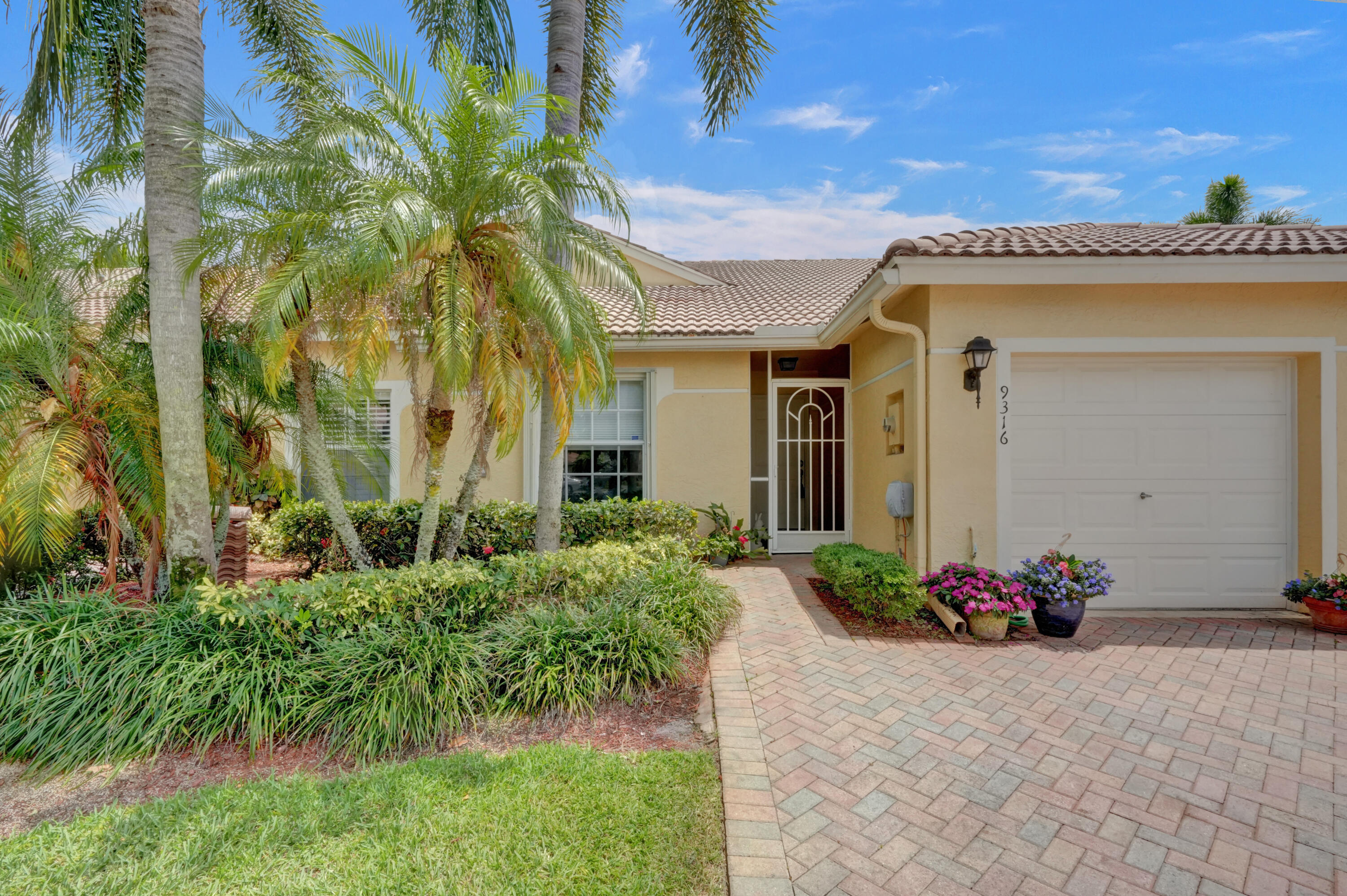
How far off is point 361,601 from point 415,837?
6.42ft

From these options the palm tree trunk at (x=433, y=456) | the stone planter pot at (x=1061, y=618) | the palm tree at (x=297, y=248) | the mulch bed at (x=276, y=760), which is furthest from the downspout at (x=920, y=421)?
the palm tree at (x=297, y=248)

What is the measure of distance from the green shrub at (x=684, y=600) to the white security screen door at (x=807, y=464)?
4.14m

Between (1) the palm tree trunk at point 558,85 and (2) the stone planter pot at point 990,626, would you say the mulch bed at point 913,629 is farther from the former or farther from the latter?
(1) the palm tree trunk at point 558,85

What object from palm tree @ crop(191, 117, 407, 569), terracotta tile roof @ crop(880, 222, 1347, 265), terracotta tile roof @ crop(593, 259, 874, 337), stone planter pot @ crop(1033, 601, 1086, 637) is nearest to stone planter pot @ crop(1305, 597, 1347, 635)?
stone planter pot @ crop(1033, 601, 1086, 637)

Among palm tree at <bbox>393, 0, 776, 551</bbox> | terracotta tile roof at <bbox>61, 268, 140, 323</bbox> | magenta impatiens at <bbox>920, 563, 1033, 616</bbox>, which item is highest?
palm tree at <bbox>393, 0, 776, 551</bbox>

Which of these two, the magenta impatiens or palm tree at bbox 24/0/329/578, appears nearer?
palm tree at bbox 24/0/329/578

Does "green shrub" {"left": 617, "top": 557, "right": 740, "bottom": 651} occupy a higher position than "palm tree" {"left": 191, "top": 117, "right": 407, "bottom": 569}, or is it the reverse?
"palm tree" {"left": 191, "top": 117, "right": 407, "bottom": 569}

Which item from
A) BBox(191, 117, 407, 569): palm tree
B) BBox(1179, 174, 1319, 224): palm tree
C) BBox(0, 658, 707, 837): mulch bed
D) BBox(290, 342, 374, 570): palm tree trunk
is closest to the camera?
BBox(0, 658, 707, 837): mulch bed

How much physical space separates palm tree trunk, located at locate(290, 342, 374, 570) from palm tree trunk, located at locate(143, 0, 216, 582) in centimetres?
76

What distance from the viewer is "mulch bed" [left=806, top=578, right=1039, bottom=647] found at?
17.2 feet

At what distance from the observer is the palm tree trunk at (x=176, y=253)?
4.31 m

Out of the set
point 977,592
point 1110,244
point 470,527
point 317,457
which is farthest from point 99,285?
point 1110,244

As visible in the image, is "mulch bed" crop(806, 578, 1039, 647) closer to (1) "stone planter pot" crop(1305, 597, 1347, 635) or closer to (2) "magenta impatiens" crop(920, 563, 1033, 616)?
(2) "magenta impatiens" crop(920, 563, 1033, 616)

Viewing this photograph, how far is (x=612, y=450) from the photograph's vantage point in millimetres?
8859
